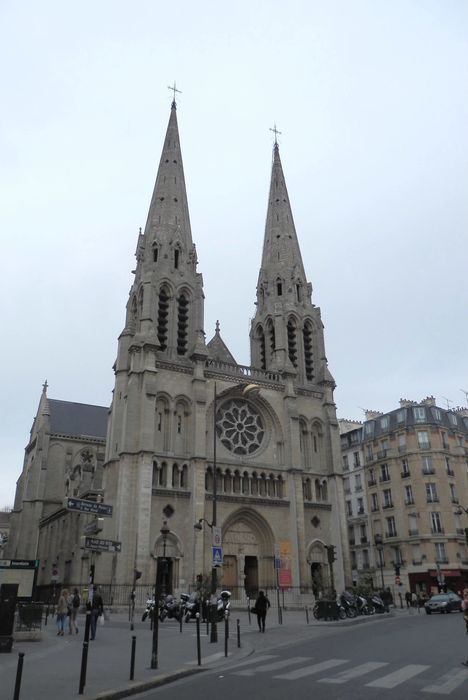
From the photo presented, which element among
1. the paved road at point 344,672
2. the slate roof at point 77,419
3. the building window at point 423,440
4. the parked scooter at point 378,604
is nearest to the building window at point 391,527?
the building window at point 423,440

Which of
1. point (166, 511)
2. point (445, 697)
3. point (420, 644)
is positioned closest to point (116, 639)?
point (420, 644)

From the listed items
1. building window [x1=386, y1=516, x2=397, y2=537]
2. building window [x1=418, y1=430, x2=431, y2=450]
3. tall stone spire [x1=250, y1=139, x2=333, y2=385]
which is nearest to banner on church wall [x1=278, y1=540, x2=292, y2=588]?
tall stone spire [x1=250, y1=139, x2=333, y2=385]

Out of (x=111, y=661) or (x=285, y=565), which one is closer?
(x=111, y=661)

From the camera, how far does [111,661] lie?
11.2m

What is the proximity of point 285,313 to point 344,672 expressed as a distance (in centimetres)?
3627

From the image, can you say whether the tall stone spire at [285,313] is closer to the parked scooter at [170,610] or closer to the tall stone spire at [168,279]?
the tall stone spire at [168,279]

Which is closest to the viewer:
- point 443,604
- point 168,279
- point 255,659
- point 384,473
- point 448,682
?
point 448,682

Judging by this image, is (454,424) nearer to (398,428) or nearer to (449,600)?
(398,428)

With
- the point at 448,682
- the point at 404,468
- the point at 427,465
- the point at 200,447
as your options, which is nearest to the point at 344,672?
the point at 448,682

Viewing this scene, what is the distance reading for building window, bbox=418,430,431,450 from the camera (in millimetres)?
43969

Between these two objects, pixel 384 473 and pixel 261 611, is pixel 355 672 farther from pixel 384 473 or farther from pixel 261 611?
pixel 384 473

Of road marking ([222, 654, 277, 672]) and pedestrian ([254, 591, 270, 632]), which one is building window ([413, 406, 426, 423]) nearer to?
pedestrian ([254, 591, 270, 632])

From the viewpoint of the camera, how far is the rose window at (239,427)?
37.0m

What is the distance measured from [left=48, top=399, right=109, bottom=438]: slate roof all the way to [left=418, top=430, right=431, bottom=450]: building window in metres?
29.5
